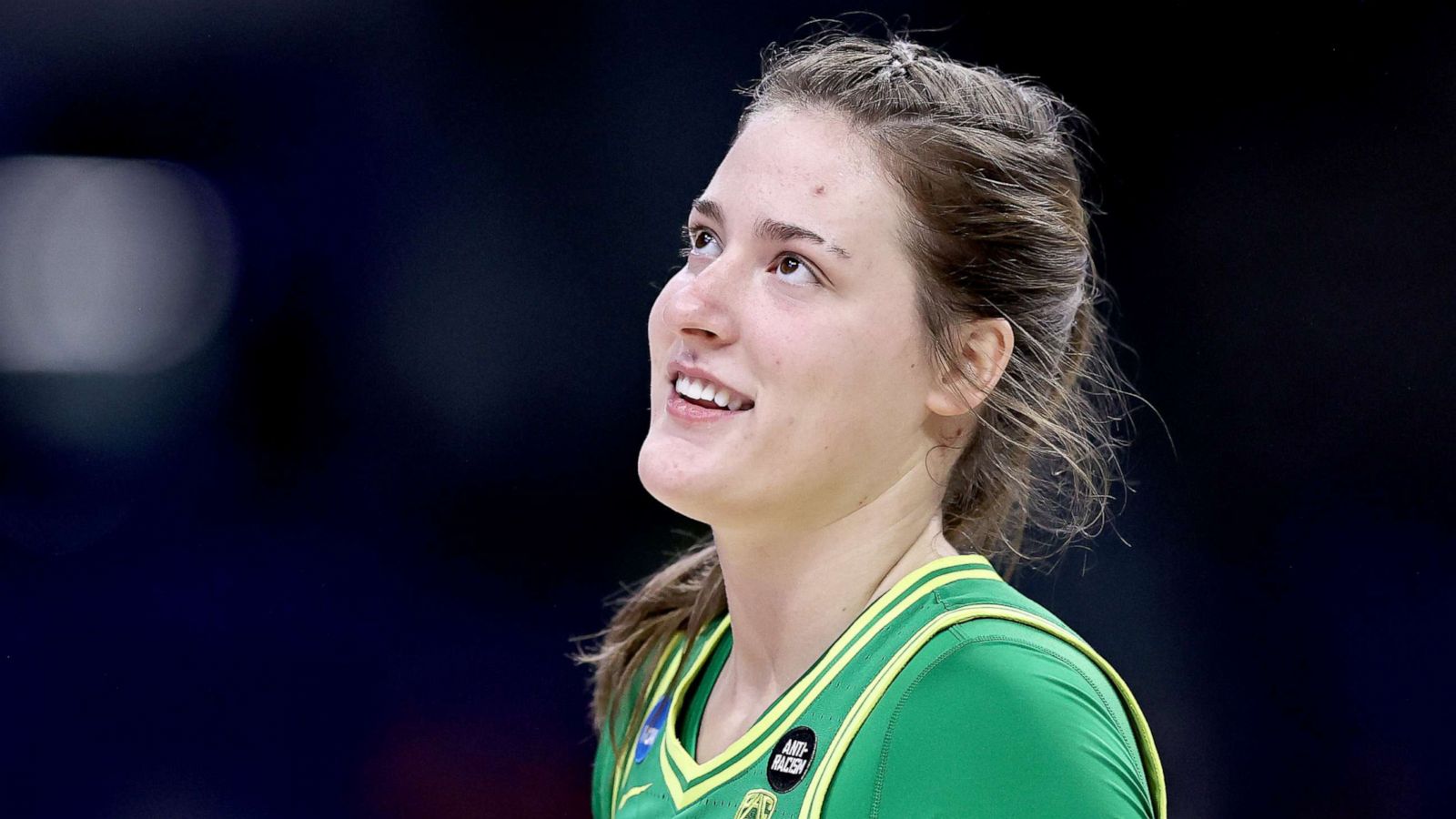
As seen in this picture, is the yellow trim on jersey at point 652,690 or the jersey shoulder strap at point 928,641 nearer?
the jersey shoulder strap at point 928,641

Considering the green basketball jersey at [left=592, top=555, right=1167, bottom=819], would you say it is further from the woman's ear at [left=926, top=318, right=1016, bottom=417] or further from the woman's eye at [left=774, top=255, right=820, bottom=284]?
the woman's eye at [left=774, top=255, right=820, bottom=284]

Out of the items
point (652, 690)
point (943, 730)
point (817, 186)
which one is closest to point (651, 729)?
point (652, 690)

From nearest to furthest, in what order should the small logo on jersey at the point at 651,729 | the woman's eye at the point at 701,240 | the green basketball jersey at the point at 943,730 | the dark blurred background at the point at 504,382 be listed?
the green basketball jersey at the point at 943,730, the woman's eye at the point at 701,240, the small logo on jersey at the point at 651,729, the dark blurred background at the point at 504,382

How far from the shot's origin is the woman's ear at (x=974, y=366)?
5.12 ft

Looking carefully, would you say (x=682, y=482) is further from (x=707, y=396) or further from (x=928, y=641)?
(x=928, y=641)

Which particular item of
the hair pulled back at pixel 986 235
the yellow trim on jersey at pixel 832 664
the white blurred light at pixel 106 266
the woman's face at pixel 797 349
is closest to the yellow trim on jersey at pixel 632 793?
the yellow trim on jersey at pixel 832 664

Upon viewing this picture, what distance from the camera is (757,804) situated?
4.68 feet

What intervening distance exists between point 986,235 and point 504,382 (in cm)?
173

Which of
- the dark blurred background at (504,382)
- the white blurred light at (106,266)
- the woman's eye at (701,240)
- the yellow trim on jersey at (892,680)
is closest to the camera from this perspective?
the yellow trim on jersey at (892,680)

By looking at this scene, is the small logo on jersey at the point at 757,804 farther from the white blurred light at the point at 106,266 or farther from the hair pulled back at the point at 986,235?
the white blurred light at the point at 106,266

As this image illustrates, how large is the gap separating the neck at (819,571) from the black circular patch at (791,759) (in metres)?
0.11

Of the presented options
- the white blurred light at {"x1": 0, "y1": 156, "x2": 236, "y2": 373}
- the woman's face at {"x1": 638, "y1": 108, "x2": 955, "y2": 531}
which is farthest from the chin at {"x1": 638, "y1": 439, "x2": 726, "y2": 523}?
the white blurred light at {"x1": 0, "y1": 156, "x2": 236, "y2": 373}

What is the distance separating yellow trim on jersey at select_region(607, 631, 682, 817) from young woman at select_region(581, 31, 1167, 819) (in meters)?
0.10

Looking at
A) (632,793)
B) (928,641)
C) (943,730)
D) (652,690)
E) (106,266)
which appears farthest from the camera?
(106,266)
